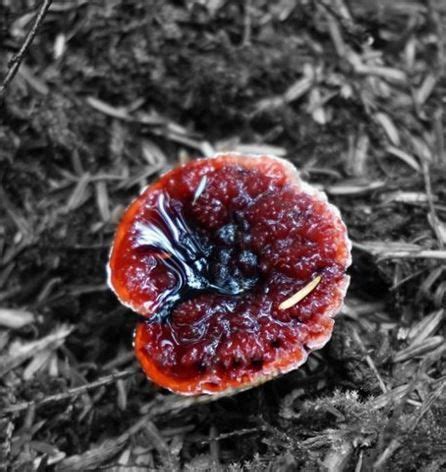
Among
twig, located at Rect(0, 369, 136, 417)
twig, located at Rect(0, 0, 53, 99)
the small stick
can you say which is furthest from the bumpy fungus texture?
twig, located at Rect(0, 0, 53, 99)

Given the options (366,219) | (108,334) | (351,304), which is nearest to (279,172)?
(366,219)

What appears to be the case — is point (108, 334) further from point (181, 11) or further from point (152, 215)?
point (181, 11)

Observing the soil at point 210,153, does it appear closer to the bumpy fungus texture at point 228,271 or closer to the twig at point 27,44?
the bumpy fungus texture at point 228,271

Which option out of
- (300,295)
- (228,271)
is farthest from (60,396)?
(300,295)

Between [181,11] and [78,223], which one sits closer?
[78,223]

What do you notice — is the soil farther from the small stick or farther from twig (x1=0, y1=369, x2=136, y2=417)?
the small stick

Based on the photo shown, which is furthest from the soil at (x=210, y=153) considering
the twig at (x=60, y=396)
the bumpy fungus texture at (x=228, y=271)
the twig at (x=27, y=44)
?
the twig at (x=27, y=44)
